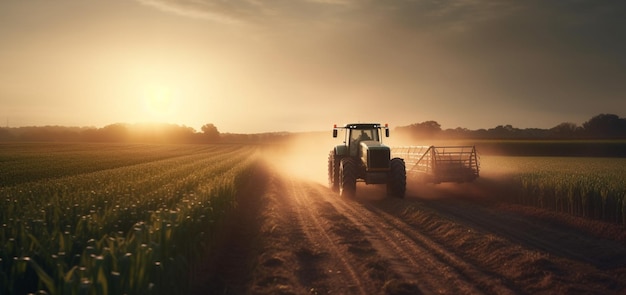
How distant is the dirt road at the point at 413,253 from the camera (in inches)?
340

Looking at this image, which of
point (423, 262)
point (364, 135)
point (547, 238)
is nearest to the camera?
point (423, 262)

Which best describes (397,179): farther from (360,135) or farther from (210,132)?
(210,132)

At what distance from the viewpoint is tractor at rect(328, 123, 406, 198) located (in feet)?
63.9

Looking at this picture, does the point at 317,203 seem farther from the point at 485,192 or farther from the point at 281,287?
the point at 281,287

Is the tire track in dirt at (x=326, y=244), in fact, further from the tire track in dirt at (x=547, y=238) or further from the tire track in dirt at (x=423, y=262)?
the tire track in dirt at (x=547, y=238)

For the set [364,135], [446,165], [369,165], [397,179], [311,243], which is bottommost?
[311,243]

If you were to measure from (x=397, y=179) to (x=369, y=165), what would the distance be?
1179mm

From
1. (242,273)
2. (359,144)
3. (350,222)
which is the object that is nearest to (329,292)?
(242,273)

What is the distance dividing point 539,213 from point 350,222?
6.19m

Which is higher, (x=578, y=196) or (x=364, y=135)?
(x=364, y=135)

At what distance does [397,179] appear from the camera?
63.6 ft

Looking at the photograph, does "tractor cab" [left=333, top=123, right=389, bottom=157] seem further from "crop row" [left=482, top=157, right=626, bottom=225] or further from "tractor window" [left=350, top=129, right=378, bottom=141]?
"crop row" [left=482, top=157, right=626, bottom=225]

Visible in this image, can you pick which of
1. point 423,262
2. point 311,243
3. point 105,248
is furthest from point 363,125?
point 105,248

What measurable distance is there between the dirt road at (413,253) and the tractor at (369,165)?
2.14 meters
